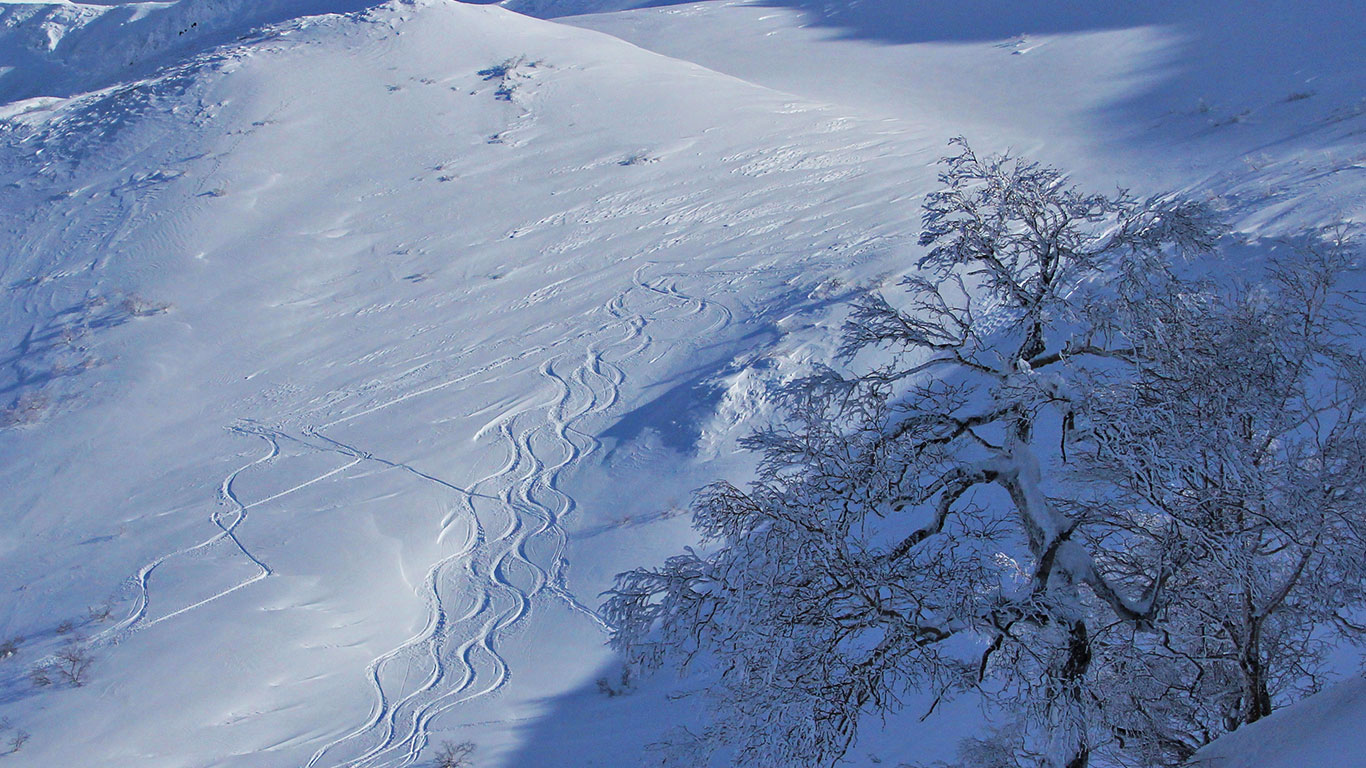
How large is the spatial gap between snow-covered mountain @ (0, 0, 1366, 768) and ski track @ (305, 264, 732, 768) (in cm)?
4

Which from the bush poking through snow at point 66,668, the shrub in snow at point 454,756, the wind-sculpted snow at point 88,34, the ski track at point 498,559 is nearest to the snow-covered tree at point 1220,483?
the shrub in snow at point 454,756

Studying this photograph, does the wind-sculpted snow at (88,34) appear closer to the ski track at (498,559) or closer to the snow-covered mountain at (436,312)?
the snow-covered mountain at (436,312)

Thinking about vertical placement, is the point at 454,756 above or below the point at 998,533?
below

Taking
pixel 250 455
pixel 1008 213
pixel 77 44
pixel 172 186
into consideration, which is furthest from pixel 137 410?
pixel 77 44

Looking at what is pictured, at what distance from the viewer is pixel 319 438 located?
32.4ft

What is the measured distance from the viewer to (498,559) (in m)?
8.30

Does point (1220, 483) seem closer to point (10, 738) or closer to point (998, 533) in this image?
point (998, 533)

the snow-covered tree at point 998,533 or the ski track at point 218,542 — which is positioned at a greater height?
the snow-covered tree at point 998,533

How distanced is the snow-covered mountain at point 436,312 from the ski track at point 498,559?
0.12 feet

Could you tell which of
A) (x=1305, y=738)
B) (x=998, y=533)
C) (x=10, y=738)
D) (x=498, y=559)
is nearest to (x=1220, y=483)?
(x=1305, y=738)

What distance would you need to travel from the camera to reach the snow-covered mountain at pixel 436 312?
7.27 metres

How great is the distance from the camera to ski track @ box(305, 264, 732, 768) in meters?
6.87

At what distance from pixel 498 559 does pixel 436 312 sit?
15.8ft

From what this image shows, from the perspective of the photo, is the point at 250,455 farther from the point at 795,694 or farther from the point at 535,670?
the point at 795,694
